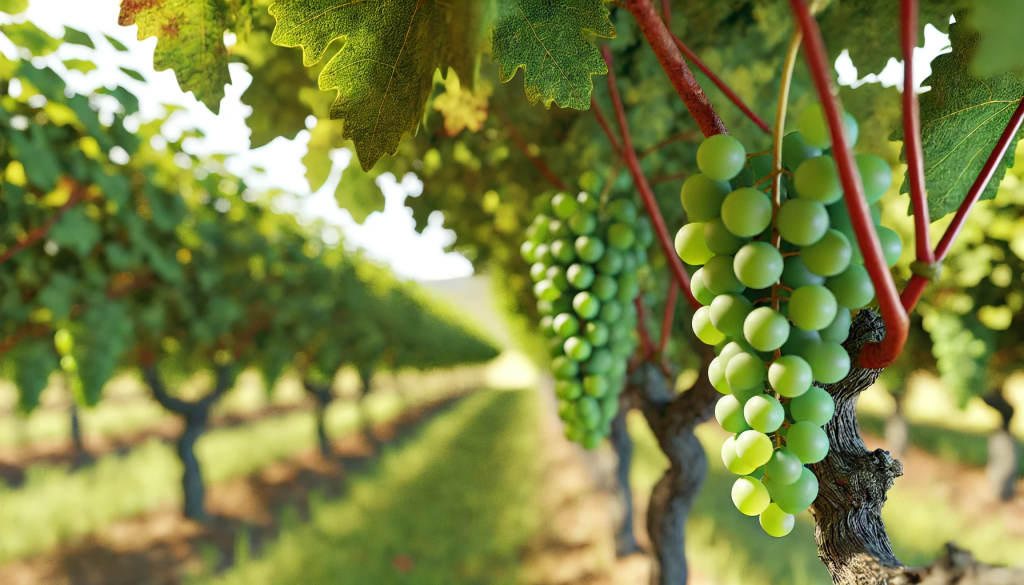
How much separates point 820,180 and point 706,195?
12 cm

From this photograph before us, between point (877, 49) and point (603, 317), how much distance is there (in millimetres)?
951

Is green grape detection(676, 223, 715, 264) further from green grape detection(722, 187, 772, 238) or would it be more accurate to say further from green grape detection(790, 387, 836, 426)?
A: green grape detection(790, 387, 836, 426)

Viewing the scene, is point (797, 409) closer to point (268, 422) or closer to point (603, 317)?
point (603, 317)

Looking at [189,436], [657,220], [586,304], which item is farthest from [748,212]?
[189,436]

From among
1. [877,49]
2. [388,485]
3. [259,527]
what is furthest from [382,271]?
[877,49]

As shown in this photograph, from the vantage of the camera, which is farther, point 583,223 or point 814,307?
point 583,223

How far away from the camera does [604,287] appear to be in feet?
5.35

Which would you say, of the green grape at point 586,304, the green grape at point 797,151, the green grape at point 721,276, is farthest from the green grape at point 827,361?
the green grape at point 586,304

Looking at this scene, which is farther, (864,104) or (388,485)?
(388,485)

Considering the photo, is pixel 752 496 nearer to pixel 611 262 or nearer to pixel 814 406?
pixel 814 406

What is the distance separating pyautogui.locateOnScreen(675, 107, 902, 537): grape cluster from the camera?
562 mm

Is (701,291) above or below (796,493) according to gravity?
above

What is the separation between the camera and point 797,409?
2.03ft

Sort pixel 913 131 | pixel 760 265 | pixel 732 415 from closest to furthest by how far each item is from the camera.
→ pixel 913 131
pixel 760 265
pixel 732 415
